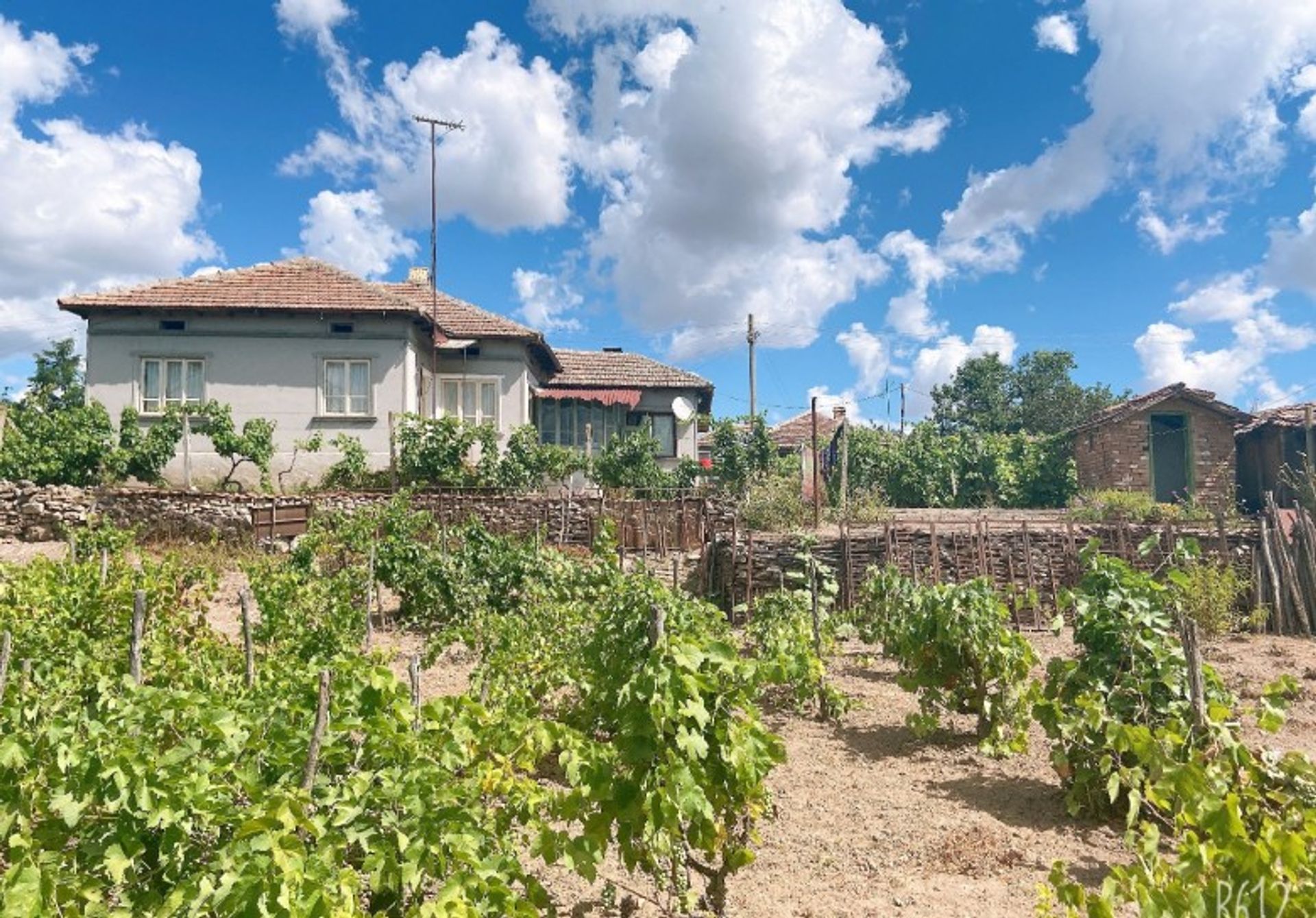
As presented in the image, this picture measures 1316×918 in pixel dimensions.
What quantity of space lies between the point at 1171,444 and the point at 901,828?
2213cm

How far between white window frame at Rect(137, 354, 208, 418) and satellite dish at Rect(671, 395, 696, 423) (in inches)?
478

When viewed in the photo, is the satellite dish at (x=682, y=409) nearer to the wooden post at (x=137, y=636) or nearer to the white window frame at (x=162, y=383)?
the white window frame at (x=162, y=383)

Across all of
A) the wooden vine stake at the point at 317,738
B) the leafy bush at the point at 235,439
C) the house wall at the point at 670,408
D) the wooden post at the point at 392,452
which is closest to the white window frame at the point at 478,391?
the wooden post at the point at 392,452

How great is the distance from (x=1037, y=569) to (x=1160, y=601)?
6841mm

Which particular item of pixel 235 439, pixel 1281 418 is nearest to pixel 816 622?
pixel 235 439

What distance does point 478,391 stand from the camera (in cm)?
2083

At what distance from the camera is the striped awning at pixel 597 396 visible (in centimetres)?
2261

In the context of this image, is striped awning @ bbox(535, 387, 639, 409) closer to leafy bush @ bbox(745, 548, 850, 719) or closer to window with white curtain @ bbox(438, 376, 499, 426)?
window with white curtain @ bbox(438, 376, 499, 426)

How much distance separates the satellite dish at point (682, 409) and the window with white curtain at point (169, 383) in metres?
12.2

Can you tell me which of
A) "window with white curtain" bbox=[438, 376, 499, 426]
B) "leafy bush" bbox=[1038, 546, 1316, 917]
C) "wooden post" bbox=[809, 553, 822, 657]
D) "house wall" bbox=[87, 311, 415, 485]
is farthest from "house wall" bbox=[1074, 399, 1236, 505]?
"leafy bush" bbox=[1038, 546, 1316, 917]

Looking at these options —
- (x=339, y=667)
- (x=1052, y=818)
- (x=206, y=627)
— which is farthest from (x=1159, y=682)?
(x=206, y=627)

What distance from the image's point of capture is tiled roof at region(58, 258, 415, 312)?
1792 cm

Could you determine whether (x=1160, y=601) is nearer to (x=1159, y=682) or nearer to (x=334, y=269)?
(x=1159, y=682)

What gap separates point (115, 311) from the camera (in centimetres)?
1797
